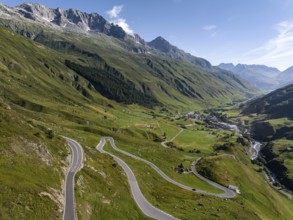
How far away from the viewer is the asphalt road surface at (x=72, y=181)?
64.3 m

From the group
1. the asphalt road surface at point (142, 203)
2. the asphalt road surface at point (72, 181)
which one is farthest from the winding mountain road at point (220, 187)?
the asphalt road surface at point (72, 181)

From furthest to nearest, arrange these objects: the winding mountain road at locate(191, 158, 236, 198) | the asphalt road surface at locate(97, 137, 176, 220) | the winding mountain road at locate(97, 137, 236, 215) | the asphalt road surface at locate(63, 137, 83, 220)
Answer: the winding mountain road at locate(191, 158, 236, 198) → the winding mountain road at locate(97, 137, 236, 215) → the asphalt road surface at locate(97, 137, 176, 220) → the asphalt road surface at locate(63, 137, 83, 220)

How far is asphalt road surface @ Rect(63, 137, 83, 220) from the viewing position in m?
64.3

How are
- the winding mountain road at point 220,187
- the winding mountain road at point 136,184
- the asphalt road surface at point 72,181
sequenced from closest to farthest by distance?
the asphalt road surface at point 72,181
the winding mountain road at point 136,184
the winding mountain road at point 220,187

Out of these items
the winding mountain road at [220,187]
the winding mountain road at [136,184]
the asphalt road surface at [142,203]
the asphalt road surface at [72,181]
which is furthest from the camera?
the winding mountain road at [220,187]

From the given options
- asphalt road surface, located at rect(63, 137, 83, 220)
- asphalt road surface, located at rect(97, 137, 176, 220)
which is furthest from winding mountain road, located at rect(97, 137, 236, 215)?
asphalt road surface, located at rect(63, 137, 83, 220)

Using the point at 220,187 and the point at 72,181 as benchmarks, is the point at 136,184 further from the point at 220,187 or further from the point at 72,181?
the point at 220,187

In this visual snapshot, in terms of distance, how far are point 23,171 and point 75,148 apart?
4231cm

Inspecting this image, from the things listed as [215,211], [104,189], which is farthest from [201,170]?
[104,189]

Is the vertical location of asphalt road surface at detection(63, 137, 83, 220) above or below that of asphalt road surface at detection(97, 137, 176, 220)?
above

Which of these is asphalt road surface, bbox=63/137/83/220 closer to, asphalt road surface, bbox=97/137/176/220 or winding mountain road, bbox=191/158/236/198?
asphalt road surface, bbox=97/137/176/220

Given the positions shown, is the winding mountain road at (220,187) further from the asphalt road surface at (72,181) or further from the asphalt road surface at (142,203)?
the asphalt road surface at (72,181)

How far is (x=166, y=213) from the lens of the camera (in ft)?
281

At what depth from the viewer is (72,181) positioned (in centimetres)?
7944
